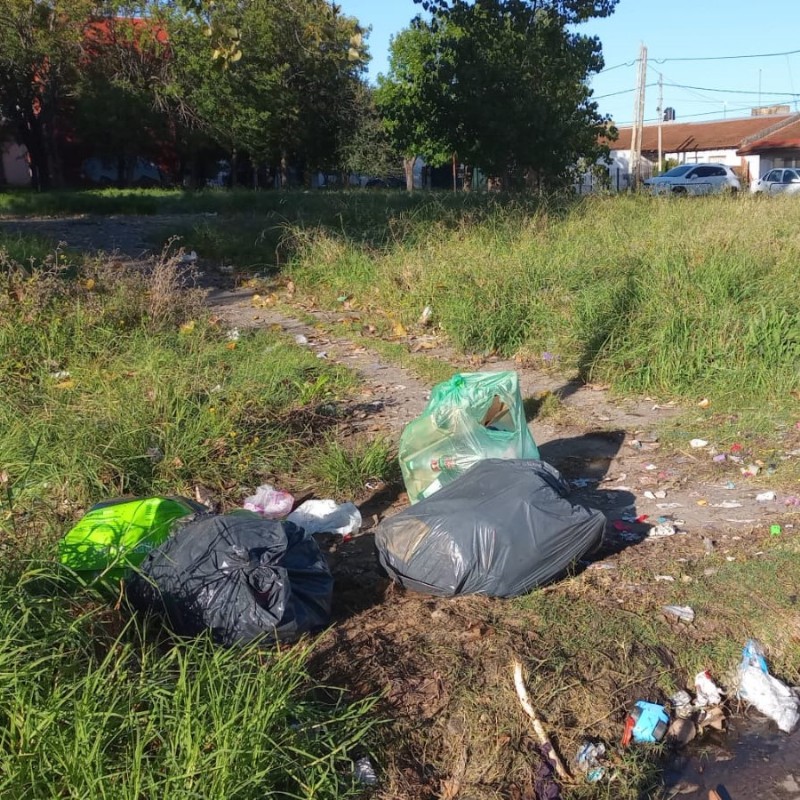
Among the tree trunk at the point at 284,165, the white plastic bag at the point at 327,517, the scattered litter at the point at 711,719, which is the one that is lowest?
the scattered litter at the point at 711,719

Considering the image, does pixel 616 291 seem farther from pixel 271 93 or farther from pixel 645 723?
pixel 271 93

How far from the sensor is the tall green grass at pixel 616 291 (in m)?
5.56

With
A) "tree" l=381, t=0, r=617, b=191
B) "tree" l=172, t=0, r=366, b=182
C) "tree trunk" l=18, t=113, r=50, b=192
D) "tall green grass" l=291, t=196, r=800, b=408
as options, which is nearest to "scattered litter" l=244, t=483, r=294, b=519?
"tall green grass" l=291, t=196, r=800, b=408

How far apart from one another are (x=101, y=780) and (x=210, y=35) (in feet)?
11.1

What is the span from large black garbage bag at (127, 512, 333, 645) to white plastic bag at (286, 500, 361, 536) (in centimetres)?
86

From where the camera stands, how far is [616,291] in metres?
6.15

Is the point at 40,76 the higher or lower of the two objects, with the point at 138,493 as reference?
higher

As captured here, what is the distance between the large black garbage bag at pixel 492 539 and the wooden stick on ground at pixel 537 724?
1.47 ft

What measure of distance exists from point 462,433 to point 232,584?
145cm

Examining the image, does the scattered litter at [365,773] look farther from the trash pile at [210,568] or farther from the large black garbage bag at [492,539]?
the large black garbage bag at [492,539]

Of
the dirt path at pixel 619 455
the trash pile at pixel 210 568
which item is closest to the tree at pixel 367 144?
the dirt path at pixel 619 455

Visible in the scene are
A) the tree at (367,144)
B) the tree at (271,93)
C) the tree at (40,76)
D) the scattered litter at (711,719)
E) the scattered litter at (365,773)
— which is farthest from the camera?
the tree at (367,144)

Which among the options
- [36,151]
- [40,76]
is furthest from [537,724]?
[36,151]

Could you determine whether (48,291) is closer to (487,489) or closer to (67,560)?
(67,560)
